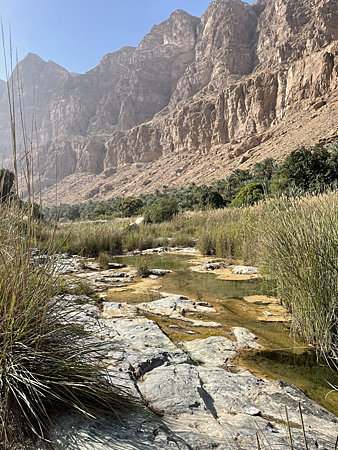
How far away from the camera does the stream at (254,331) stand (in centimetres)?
208

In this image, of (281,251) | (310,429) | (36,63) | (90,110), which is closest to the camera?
(310,429)

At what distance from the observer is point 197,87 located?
87.1 metres

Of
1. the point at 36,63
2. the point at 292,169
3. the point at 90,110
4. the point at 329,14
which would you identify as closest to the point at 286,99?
the point at 329,14

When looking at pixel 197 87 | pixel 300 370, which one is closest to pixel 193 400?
pixel 300 370

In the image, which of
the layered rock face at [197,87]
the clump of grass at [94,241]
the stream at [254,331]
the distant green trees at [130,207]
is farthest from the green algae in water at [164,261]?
the distant green trees at [130,207]

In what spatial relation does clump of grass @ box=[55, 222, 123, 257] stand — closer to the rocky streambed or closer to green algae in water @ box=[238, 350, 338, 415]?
the rocky streambed

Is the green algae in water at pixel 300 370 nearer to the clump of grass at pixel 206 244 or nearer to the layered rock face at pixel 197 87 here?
the clump of grass at pixel 206 244

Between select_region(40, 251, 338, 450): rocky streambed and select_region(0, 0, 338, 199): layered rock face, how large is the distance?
2744 cm

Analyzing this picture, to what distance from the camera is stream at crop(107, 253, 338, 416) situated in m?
2.08

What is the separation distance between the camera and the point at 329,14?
6006 cm

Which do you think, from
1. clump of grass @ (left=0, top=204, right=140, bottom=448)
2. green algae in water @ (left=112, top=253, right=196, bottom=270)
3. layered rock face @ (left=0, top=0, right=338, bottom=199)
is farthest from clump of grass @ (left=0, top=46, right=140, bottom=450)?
layered rock face @ (left=0, top=0, right=338, bottom=199)

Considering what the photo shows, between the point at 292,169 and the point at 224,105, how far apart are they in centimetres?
4756

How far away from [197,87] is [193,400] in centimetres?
9616

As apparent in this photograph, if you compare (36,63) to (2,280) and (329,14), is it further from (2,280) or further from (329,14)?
(2,280)
